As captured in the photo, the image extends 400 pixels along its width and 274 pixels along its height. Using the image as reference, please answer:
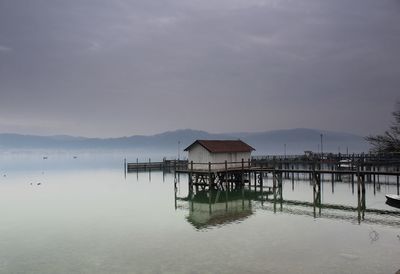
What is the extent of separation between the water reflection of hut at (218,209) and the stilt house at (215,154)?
3715 mm

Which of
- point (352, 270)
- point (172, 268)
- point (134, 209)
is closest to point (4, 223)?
point (134, 209)

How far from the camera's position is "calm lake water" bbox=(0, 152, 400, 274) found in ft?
72.7

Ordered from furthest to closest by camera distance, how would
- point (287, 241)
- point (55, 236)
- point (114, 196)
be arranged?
1. point (114, 196)
2. point (55, 236)
3. point (287, 241)

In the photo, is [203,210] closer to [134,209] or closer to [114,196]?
[134,209]

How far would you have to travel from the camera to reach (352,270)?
816 inches

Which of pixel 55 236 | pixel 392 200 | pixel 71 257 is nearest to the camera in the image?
pixel 71 257

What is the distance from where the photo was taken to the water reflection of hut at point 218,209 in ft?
113

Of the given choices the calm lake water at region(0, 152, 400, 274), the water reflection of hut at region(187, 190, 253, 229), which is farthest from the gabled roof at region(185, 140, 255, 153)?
the calm lake water at region(0, 152, 400, 274)

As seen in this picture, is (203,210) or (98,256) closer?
(98,256)

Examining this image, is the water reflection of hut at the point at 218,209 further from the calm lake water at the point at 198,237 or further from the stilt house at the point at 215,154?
the stilt house at the point at 215,154

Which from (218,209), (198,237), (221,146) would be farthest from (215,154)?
(198,237)

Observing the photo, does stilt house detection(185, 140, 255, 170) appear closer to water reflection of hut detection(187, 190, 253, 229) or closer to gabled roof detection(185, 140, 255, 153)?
gabled roof detection(185, 140, 255, 153)

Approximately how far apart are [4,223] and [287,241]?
80.1 feet

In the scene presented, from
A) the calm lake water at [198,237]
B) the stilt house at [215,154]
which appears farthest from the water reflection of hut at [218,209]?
the stilt house at [215,154]
